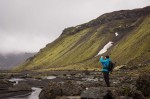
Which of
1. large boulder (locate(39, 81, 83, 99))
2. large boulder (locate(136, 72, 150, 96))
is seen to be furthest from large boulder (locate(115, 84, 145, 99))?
large boulder (locate(39, 81, 83, 99))

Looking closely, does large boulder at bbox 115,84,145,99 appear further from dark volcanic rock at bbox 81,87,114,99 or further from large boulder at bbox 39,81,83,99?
large boulder at bbox 39,81,83,99

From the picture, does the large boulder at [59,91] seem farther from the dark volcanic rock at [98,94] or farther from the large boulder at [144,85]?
the large boulder at [144,85]

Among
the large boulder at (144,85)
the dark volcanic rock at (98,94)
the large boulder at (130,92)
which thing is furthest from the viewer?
the large boulder at (144,85)

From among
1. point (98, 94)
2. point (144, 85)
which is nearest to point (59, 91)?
point (98, 94)

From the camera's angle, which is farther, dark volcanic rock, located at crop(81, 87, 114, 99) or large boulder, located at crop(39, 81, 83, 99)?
large boulder, located at crop(39, 81, 83, 99)

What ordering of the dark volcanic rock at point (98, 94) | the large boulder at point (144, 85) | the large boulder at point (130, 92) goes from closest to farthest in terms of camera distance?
1. the dark volcanic rock at point (98, 94)
2. the large boulder at point (130, 92)
3. the large boulder at point (144, 85)

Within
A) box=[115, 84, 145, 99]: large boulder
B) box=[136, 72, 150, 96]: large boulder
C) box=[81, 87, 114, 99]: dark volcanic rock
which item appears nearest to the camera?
box=[81, 87, 114, 99]: dark volcanic rock

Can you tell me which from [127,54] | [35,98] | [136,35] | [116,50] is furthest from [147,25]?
[35,98]

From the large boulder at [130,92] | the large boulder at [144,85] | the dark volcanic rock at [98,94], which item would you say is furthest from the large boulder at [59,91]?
the large boulder at [144,85]

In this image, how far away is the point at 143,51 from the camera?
13500 centimetres

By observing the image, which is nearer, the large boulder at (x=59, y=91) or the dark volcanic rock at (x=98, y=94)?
the dark volcanic rock at (x=98, y=94)

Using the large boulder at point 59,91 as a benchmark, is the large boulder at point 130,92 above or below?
below

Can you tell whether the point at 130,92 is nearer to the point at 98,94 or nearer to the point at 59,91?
the point at 98,94

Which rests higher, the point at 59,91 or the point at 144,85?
the point at 59,91
